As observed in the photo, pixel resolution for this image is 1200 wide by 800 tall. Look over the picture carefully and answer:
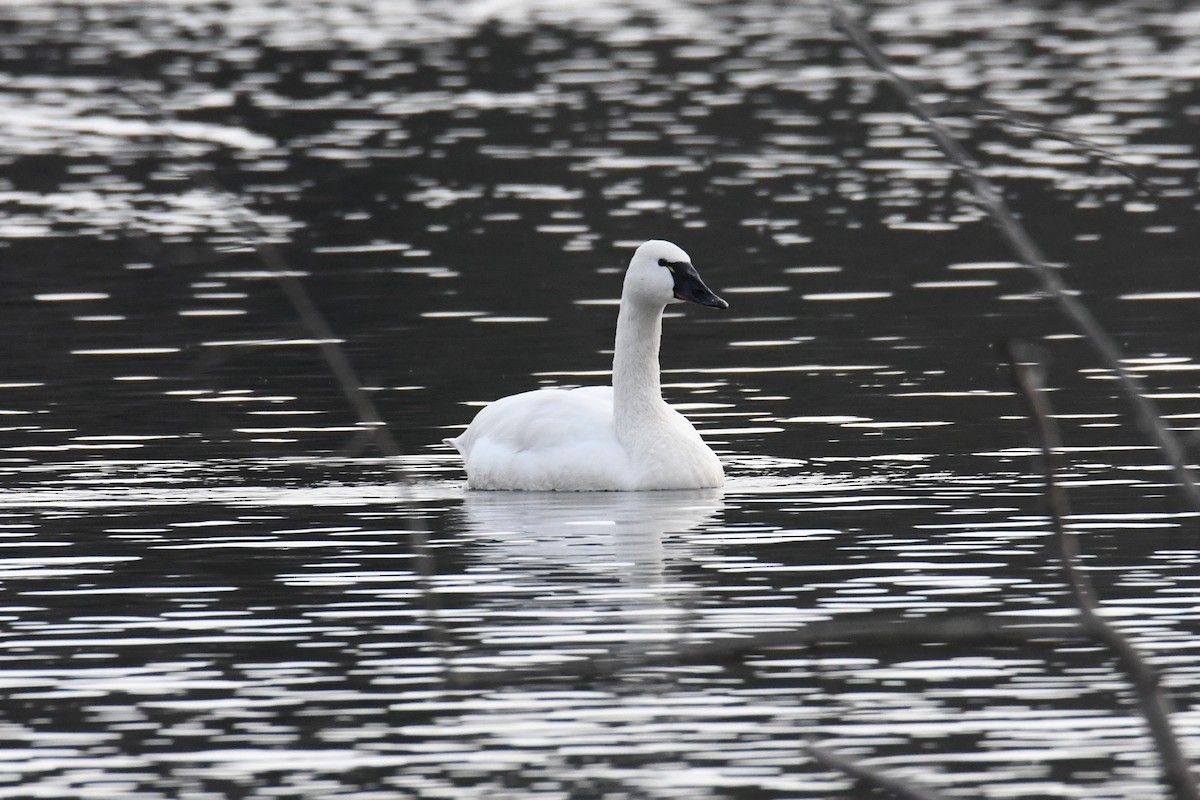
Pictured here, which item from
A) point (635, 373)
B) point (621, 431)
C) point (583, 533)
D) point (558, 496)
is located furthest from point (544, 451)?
point (583, 533)

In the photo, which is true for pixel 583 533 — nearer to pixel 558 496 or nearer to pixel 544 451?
pixel 558 496

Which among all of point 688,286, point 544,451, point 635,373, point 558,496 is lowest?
point 558,496

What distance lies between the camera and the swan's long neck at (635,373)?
48.9ft

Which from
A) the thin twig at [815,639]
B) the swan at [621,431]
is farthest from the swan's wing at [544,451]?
the thin twig at [815,639]

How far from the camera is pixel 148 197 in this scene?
98.3ft

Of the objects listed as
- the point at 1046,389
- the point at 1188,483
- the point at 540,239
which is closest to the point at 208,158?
the point at 540,239

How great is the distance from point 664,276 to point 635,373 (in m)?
0.62

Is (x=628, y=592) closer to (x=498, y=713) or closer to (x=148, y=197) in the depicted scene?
(x=498, y=713)

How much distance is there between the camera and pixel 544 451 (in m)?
15.0

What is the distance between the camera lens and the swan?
14688 mm

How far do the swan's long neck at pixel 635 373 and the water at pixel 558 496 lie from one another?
492 mm

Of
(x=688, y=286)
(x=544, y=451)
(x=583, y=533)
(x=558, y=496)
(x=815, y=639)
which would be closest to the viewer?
(x=815, y=639)

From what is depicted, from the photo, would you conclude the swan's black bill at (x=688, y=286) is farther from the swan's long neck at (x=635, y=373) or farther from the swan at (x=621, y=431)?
the swan's long neck at (x=635, y=373)

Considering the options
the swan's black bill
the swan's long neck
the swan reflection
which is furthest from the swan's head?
the swan reflection
